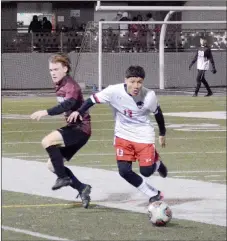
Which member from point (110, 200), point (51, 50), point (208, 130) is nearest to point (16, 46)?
point (51, 50)

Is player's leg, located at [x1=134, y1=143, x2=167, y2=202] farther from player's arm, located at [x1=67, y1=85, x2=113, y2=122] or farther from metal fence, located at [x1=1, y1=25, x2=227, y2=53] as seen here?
metal fence, located at [x1=1, y1=25, x2=227, y2=53]

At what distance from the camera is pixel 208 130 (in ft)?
78.0

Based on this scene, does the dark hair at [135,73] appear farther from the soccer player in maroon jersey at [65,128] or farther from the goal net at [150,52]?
the goal net at [150,52]

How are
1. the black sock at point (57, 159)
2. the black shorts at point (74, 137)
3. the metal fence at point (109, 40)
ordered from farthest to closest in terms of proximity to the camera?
the metal fence at point (109, 40) → the black sock at point (57, 159) → the black shorts at point (74, 137)

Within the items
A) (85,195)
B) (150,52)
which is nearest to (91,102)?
(85,195)

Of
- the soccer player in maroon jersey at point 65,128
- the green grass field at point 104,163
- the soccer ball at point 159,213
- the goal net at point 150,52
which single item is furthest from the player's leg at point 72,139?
the goal net at point 150,52

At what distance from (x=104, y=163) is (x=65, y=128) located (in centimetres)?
701

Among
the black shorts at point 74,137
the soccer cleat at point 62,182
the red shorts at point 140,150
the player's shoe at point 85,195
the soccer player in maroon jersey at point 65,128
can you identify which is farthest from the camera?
the player's shoe at point 85,195

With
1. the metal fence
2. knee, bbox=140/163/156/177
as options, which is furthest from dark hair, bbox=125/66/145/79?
the metal fence

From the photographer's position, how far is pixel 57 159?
10883 millimetres

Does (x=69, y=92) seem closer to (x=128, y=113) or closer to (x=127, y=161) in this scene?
(x=128, y=113)

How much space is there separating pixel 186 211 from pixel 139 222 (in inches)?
34.2

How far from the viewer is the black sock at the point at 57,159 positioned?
1059 cm

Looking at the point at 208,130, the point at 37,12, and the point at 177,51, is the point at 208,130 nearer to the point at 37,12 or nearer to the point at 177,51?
the point at 37,12
